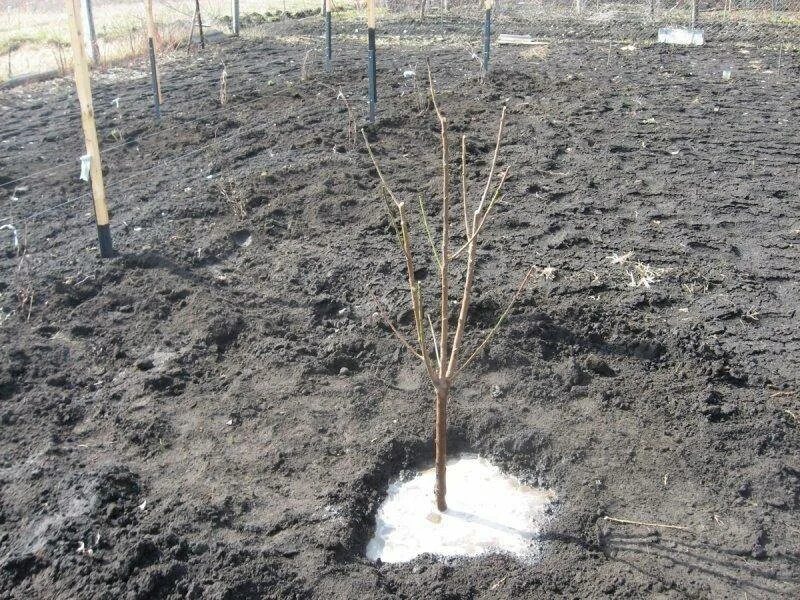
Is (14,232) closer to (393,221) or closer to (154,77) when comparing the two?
(154,77)

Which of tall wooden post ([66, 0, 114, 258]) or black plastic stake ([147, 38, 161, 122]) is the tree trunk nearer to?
tall wooden post ([66, 0, 114, 258])

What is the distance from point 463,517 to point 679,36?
10.6 metres

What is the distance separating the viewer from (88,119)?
5.04 meters

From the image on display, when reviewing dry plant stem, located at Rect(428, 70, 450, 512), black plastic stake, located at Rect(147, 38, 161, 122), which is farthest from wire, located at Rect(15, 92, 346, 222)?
dry plant stem, located at Rect(428, 70, 450, 512)

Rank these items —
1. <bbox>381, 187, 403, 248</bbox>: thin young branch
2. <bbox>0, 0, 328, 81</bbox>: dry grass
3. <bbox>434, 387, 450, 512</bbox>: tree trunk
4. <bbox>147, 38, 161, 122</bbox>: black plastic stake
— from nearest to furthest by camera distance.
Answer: <bbox>434, 387, 450, 512</bbox>: tree trunk < <bbox>381, 187, 403, 248</bbox>: thin young branch < <bbox>147, 38, 161, 122</bbox>: black plastic stake < <bbox>0, 0, 328, 81</bbox>: dry grass

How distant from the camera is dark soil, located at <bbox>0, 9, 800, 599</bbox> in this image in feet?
9.92

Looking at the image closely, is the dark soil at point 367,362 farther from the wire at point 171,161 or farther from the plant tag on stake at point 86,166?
the plant tag on stake at point 86,166

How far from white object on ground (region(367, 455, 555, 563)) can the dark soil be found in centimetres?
10

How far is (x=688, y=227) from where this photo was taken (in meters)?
5.54

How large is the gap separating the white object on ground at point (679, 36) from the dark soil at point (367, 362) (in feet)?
14.1

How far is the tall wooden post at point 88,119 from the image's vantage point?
477 cm

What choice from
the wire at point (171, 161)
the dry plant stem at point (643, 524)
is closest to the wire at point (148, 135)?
the wire at point (171, 161)

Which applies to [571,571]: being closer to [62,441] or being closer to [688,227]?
[62,441]

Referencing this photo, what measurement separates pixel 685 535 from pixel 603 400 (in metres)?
0.91
